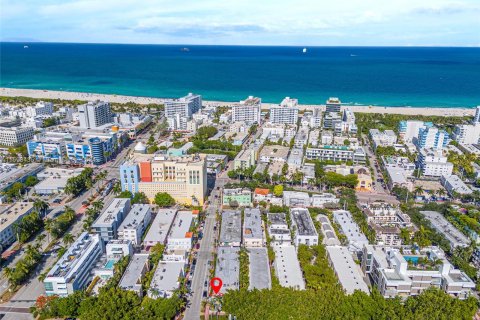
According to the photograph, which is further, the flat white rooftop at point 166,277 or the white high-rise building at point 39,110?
the white high-rise building at point 39,110

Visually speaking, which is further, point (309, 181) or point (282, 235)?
point (309, 181)

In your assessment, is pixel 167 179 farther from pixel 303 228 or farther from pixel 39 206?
pixel 303 228

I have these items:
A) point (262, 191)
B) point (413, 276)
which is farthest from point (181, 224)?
point (413, 276)

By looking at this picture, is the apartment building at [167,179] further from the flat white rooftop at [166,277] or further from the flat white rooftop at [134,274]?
the flat white rooftop at [166,277]

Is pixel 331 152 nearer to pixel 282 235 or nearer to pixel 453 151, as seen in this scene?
pixel 453 151

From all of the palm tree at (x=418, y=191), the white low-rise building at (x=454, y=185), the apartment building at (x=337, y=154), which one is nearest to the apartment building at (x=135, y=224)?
the apartment building at (x=337, y=154)

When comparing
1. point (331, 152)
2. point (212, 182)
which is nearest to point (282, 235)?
point (212, 182)
